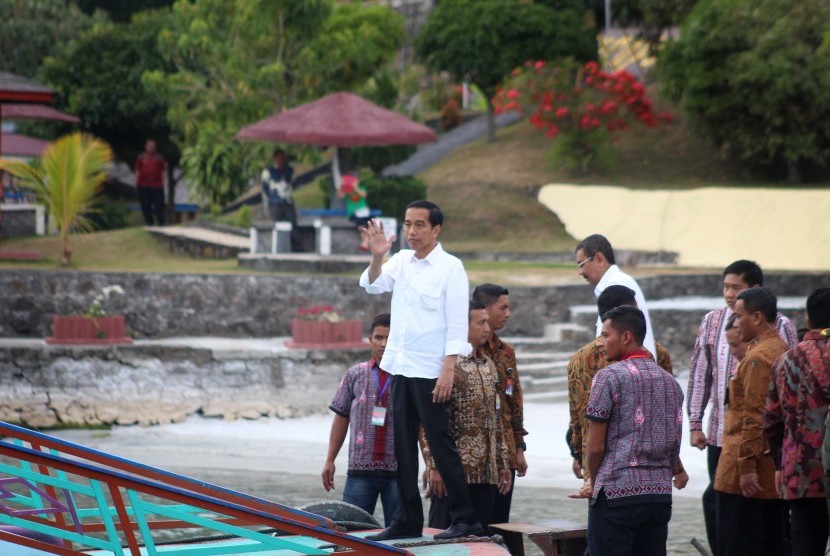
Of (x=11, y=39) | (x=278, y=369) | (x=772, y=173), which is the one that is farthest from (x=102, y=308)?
(x=11, y=39)

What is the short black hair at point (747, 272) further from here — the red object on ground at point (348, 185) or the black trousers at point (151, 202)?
the black trousers at point (151, 202)

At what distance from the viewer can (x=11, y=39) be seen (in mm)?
32906

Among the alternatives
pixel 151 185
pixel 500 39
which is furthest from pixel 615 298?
pixel 500 39

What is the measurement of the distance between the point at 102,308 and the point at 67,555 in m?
12.3

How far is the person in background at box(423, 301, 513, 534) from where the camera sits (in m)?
7.02

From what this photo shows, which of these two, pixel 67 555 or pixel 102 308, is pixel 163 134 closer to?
pixel 102 308

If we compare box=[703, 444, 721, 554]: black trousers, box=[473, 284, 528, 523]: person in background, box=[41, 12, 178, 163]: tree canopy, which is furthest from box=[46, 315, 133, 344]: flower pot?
box=[41, 12, 178, 163]: tree canopy

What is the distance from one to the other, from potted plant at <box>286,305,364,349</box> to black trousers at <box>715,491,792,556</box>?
993cm

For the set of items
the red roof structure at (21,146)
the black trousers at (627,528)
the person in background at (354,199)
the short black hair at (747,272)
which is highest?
the red roof structure at (21,146)

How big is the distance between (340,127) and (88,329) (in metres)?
5.80

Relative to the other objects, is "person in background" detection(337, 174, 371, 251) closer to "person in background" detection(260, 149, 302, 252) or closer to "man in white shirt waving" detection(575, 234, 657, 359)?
"person in background" detection(260, 149, 302, 252)

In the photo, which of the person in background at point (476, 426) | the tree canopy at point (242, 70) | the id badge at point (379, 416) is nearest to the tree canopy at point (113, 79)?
the tree canopy at point (242, 70)

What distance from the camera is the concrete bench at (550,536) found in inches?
267

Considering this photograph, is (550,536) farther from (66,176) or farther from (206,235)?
(206,235)
